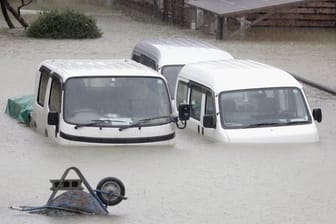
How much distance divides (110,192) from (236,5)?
27.1 metres

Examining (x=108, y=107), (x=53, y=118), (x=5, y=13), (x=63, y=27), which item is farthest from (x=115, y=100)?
(x=5, y=13)

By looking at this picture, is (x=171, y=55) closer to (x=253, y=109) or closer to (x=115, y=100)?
(x=253, y=109)

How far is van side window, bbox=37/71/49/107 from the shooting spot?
54.3 ft

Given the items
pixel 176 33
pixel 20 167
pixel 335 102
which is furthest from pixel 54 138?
pixel 176 33

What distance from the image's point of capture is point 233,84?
16250 millimetres

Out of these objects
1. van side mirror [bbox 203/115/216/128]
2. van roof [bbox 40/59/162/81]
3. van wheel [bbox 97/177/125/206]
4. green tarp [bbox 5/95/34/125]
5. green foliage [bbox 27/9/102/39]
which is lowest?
green foliage [bbox 27/9/102/39]

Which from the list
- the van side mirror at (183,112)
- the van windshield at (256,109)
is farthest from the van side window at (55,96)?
the van windshield at (256,109)

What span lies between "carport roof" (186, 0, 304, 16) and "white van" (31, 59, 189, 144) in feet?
65.3

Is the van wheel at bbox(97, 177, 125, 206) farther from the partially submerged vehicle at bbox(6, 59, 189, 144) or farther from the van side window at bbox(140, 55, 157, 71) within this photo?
the van side window at bbox(140, 55, 157, 71)

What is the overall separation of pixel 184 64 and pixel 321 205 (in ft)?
24.9

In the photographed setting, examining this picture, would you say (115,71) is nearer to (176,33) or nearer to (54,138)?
(54,138)

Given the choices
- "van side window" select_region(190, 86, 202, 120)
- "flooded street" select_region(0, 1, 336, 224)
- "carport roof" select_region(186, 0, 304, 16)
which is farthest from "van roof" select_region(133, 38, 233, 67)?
"carport roof" select_region(186, 0, 304, 16)

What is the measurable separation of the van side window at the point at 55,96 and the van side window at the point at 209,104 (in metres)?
2.36

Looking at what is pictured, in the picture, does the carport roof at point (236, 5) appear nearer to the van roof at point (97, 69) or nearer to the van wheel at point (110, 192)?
the van roof at point (97, 69)
